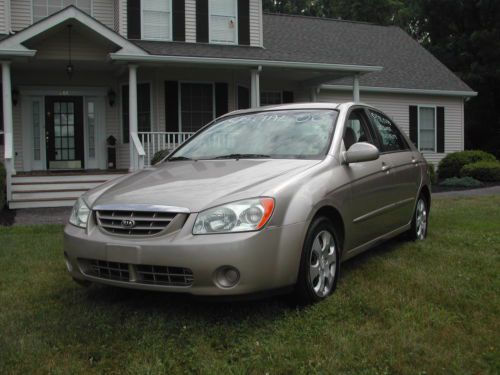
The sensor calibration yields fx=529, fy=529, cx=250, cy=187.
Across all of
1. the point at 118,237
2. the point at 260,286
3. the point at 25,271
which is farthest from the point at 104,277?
the point at 25,271

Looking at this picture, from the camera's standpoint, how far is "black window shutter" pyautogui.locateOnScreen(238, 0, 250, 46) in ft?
51.3

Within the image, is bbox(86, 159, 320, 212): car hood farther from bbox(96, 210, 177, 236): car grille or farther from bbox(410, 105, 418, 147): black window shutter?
bbox(410, 105, 418, 147): black window shutter

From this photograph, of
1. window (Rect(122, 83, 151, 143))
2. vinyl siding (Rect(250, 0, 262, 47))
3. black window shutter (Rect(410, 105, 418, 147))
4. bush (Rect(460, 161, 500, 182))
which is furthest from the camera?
black window shutter (Rect(410, 105, 418, 147))

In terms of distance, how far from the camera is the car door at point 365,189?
4539 mm

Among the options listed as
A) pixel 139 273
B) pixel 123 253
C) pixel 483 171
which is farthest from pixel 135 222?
pixel 483 171

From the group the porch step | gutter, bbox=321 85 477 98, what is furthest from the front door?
gutter, bbox=321 85 477 98

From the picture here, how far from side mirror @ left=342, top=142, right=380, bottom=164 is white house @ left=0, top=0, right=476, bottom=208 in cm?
814

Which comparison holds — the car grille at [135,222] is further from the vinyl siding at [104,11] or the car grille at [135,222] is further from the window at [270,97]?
the window at [270,97]

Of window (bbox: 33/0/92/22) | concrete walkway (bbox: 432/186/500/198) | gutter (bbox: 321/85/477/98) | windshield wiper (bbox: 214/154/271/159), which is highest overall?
window (bbox: 33/0/92/22)

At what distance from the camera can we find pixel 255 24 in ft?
Answer: 51.9

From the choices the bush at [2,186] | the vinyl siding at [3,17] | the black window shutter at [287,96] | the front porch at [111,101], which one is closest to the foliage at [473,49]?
the black window shutter at [287,96]

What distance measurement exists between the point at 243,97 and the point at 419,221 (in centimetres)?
1007

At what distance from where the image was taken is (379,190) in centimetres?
504

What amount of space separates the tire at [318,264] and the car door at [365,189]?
0.34 meters
